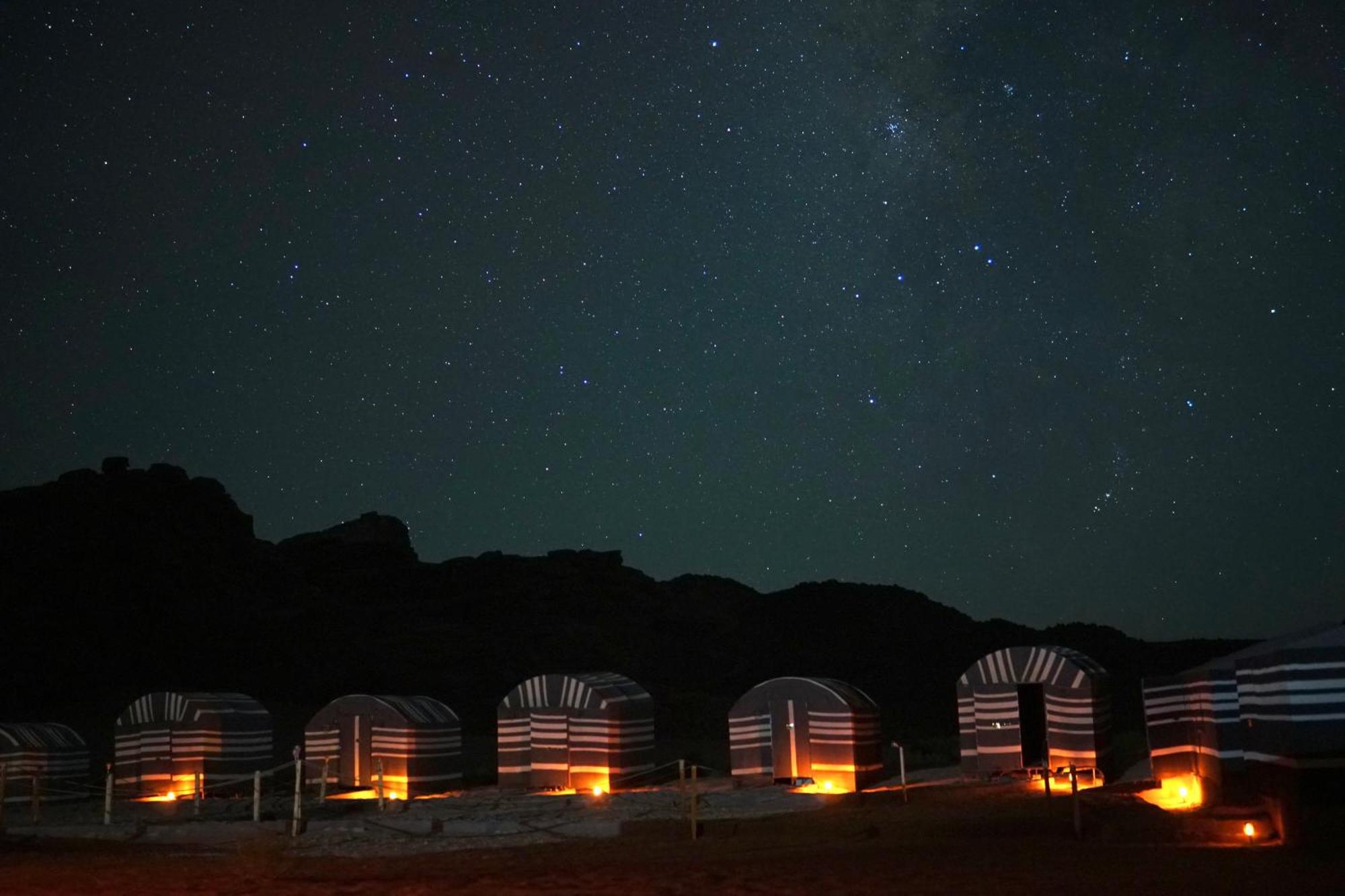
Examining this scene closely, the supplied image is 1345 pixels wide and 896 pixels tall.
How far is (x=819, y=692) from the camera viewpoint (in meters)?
25.9

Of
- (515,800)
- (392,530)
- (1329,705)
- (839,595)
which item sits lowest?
(515,800)

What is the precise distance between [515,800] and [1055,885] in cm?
1518

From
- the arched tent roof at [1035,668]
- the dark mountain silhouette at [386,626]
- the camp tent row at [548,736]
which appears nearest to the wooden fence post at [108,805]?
the camp tent row at [548,736]

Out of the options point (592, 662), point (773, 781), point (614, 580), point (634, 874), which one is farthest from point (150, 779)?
point (614, 580)

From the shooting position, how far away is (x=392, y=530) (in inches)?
3925

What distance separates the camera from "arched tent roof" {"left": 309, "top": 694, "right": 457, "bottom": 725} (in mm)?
28406

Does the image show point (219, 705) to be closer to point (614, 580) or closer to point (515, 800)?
point (515, 800)

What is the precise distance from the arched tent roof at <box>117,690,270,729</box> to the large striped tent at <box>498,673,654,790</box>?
7182 millimetres

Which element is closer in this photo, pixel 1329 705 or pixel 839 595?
pixel 1329 705

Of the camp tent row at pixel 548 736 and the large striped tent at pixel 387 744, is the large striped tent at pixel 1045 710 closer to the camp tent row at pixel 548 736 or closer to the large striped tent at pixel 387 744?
the camp tent row at pixel 548 736

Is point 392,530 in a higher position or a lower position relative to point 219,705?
higher

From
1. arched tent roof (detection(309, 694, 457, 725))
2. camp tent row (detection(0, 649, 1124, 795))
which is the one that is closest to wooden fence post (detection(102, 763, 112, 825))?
camp tent row (detection(0, 649, 1124, 795))

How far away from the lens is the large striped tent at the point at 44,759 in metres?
31.4

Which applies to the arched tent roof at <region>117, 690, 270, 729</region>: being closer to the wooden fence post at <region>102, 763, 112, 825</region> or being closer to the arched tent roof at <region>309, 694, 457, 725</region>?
the arched tent roof at <region>309, 694, 457, 725</region>
